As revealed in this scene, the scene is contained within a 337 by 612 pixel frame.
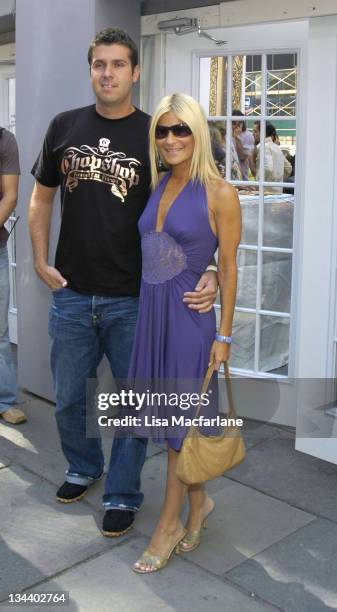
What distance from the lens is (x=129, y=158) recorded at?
11.5 feet

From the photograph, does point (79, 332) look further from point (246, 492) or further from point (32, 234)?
point (246, 492)

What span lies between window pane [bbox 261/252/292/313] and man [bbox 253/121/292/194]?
39 centimetres

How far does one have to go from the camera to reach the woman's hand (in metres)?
3.25

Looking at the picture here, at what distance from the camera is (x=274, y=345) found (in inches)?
195

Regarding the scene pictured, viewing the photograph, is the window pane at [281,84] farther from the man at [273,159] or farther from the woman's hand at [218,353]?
the woman's hand at [218,353]

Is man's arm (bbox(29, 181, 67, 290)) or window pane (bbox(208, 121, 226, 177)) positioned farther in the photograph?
window pane (bbox(208, 121, 226, 177))

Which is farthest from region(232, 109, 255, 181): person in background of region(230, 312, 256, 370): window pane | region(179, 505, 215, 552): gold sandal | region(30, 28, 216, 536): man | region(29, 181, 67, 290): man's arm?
region(179, 505, 215, 552): gold sandal

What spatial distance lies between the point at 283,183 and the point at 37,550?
2420mm

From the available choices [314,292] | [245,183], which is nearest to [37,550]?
[314,292]

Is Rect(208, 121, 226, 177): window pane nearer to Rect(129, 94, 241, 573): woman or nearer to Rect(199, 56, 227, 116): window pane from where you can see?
Rect(199, 56, 227, 116): window pane

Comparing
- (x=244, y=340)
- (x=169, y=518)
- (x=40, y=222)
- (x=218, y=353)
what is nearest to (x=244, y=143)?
(x=244, y=340)

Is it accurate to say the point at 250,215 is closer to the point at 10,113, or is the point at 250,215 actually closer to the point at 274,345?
the point at 274,345

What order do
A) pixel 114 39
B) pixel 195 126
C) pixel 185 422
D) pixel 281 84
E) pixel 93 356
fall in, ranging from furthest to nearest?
pixel 281 84 → pixel 93 356 → pixel 114 39 → pixel 185 422 → pixel 195 126

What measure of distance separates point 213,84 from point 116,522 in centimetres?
260
